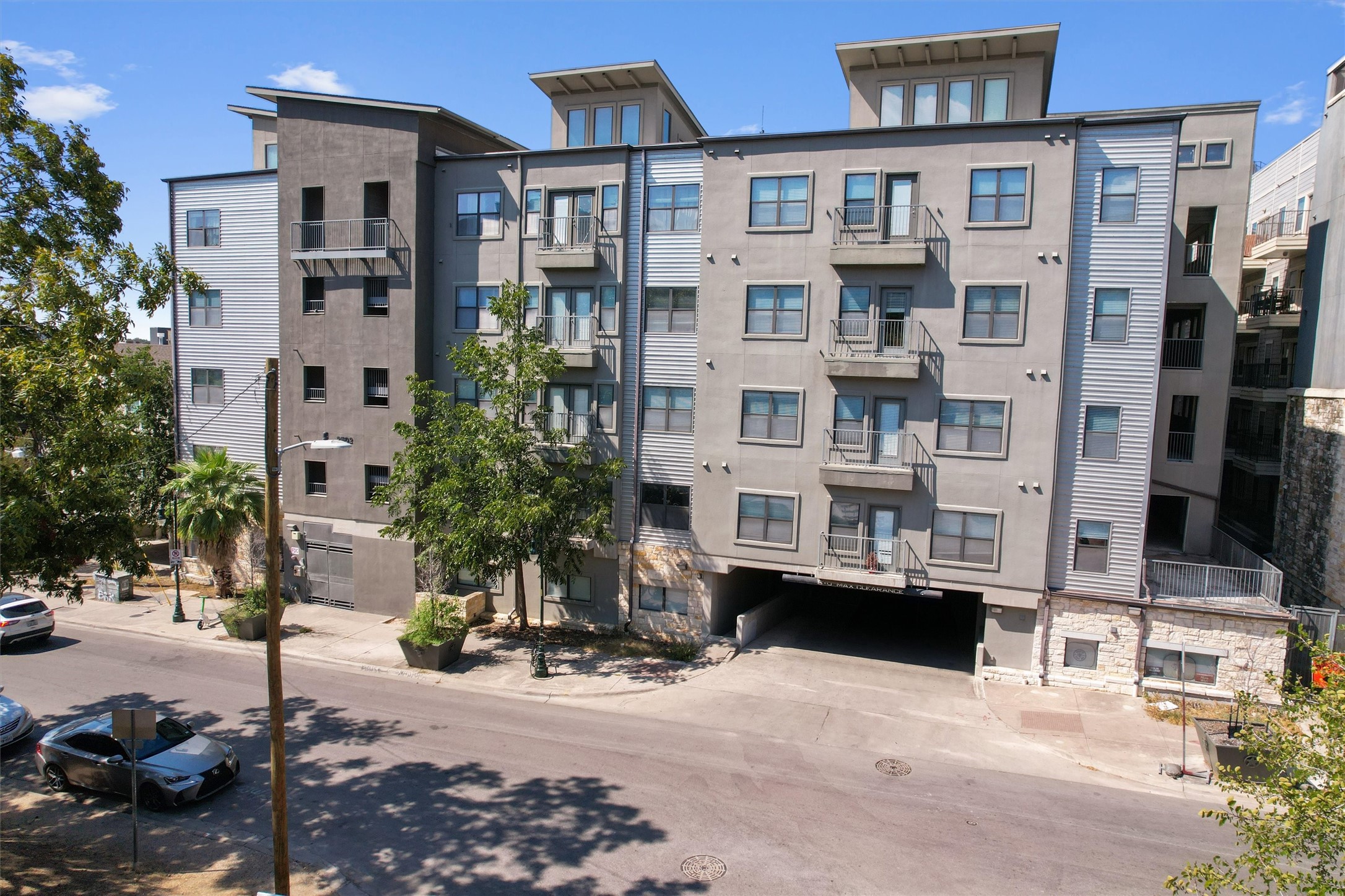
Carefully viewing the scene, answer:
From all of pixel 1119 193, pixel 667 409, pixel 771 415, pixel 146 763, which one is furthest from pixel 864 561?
pixel 146 763

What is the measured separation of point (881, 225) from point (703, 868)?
→ 57.2 ft

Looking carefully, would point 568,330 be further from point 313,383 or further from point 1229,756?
point 1229,756

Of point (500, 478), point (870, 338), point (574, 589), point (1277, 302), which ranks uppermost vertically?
point (1277, 302)

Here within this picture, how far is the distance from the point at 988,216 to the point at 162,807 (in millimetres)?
24436

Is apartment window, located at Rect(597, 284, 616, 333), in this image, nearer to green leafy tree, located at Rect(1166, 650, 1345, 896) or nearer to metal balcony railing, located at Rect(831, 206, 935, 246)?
metal balcony railing, located at Rect(831, 206, 935, 246)

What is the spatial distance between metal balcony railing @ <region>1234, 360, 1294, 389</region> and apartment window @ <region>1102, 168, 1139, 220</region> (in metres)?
12.4

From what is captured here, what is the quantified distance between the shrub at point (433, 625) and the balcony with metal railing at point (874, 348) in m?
13.7

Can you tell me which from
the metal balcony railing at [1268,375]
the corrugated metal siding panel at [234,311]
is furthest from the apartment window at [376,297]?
the metal balcony railing at [1268,375]

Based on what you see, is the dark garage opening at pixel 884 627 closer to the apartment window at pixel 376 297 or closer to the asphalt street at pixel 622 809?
the asphalt street at pixel 622 809

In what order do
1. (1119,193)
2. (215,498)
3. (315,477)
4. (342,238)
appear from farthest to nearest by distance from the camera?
(315,477)
(215,498)
(342,238)
(1119,193)

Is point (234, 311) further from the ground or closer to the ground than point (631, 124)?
closer to the ground

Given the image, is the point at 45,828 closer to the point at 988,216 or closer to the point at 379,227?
the point at 379,227

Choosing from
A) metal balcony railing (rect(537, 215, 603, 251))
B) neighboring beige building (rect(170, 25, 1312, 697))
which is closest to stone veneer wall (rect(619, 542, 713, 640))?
neighboring beige building (rect(170, 25, 1312, 697))

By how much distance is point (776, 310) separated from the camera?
23797 mm
